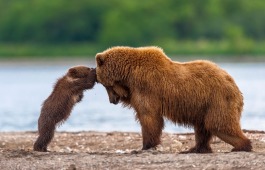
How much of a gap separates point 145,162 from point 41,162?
1183 millimetres

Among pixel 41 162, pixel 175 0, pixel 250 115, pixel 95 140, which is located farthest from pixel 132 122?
pixel 175 0

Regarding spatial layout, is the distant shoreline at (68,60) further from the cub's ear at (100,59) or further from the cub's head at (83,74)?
the cub's ear at (100,59)

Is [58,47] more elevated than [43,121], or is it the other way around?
[58,47]

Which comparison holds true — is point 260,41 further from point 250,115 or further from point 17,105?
point 250,115

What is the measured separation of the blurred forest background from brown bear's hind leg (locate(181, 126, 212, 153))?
58.3m

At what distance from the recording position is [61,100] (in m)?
12.6

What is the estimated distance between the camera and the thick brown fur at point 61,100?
12.4 meters

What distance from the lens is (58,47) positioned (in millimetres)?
80250

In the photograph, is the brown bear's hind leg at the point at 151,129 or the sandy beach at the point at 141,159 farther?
the brown bear's hind leg at the point at 151,129

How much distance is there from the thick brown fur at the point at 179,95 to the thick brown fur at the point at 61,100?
106 cm

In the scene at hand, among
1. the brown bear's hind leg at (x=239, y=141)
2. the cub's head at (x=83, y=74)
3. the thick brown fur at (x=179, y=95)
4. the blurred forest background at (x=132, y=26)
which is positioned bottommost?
the brown bear's hind leg at (x=239, y=141)

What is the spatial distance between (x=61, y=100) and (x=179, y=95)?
77.9 inches

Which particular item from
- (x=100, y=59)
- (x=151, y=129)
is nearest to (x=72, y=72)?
(x=100, y=59)

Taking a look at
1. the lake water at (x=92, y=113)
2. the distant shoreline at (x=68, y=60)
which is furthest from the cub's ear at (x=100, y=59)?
the distant shoreline at (x=68, y=60)
